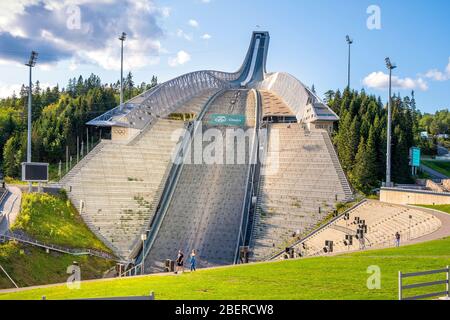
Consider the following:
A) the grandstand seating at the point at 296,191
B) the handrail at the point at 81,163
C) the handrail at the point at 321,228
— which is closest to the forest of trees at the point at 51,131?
the handrail at the point at 81,163

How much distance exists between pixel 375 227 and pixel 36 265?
20.5m

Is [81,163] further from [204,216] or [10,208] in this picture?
[204,216]

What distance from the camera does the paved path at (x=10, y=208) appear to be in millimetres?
33888

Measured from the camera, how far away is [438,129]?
13350 centimetres

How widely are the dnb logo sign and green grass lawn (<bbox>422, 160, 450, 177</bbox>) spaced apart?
90.7 feet

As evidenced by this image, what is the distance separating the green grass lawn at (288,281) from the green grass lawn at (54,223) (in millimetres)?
16829

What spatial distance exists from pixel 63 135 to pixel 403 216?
42.5m

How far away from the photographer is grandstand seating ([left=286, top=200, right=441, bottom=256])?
31.4 meters

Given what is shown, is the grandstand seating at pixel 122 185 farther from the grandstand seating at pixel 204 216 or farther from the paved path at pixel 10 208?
the paved path at pixel 10 208

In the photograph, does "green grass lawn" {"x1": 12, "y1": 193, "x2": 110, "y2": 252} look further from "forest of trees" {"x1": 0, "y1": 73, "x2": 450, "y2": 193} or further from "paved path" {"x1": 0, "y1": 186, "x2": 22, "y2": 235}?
"forest of trees" {"x1": 0, "y1": 73, "x2": 450, "y2": 193}

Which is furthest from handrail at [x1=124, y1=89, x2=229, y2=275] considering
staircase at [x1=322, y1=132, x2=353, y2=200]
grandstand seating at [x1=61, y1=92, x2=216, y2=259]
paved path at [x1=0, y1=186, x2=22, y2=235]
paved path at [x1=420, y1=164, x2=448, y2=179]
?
paved path at [x1=420, y1=164, x2=448, y2=179]

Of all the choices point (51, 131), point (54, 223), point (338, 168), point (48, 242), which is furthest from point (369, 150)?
point (51, 131)

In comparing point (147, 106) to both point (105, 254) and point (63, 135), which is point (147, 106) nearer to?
point (63, 135)
